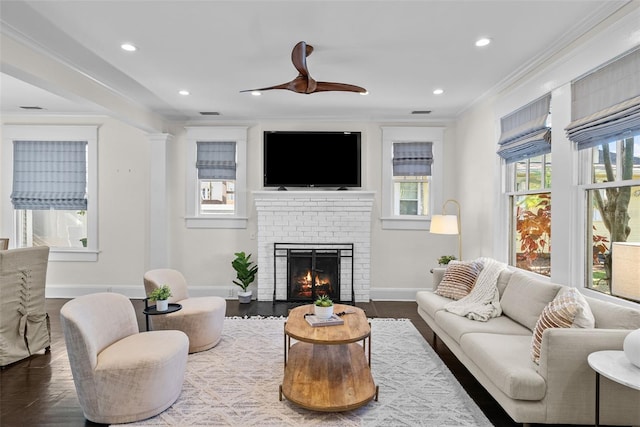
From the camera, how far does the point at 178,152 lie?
578 cm

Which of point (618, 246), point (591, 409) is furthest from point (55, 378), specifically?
point (618, 246)

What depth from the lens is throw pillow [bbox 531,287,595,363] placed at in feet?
7.34

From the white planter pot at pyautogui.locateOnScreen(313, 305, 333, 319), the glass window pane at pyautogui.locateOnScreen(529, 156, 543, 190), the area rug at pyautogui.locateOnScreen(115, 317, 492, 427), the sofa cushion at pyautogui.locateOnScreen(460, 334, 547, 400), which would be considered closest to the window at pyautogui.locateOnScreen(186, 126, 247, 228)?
the area rug at pyautogui.locateOnScreen(115, 317, 492, 427)

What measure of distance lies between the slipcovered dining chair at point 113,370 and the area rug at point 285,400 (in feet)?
0.50

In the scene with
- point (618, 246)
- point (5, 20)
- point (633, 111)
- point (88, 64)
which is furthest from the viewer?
point (88, 64)

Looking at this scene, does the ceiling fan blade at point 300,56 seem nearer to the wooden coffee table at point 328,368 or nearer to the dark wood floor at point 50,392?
the wooden coffee table at point 328,368

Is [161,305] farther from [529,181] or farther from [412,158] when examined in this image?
[412,158]

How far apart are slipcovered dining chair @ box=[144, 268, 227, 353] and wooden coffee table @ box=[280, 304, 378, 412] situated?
910 millimetres

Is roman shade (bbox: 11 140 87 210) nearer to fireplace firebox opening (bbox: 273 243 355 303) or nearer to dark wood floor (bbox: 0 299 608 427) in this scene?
dark wood floor (bbox: 0 299 608 427)

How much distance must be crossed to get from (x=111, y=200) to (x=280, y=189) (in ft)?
8.63

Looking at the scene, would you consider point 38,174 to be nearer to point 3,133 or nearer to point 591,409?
point 3,133

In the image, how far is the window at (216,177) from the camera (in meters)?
5.70

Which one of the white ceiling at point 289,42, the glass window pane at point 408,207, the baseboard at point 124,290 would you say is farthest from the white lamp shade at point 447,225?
the baseboard at point 124,290

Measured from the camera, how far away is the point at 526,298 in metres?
2.99
